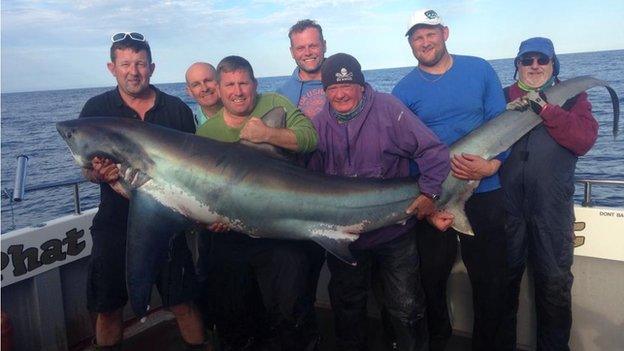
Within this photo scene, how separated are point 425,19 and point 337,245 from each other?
1969 millimetres

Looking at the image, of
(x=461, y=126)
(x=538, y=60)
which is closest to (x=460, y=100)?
(x=461, y=126)

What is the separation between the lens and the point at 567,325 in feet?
13.5

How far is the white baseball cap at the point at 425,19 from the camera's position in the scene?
13.1 feet

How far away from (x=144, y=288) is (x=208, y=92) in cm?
222

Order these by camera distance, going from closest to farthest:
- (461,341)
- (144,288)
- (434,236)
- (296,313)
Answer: (144,288) < (296,313) < (434,236) < (461,341)

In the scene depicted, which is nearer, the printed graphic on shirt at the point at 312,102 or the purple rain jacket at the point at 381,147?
the purple rain jacket at the point at 381,147

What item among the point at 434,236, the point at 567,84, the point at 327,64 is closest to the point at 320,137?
the point at 327,64

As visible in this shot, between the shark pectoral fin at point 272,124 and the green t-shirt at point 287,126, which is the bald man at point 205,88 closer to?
the green t-shirt at point 287,126

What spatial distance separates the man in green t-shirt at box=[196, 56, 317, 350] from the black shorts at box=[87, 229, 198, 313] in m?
0.35

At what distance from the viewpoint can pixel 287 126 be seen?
3.63 meters

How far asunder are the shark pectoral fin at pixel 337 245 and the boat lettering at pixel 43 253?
2561 mm

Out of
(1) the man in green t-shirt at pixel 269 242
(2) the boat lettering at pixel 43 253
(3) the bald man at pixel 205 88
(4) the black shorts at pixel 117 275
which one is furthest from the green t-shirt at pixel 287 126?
(2) the boat lettering at pixel 43 253

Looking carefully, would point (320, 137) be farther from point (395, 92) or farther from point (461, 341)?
point (461, 341)

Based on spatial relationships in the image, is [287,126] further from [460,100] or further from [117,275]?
[117,275]
